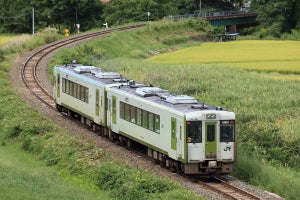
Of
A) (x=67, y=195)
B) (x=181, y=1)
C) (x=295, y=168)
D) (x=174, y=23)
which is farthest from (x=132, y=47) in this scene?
(x=67, y=195)

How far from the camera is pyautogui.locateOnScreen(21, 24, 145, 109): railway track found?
45406 millimetres

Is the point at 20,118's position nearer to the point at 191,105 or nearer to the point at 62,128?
the point at 62,128

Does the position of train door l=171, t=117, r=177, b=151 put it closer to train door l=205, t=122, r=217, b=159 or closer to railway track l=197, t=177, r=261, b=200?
train door l=205, t=122, r=217, b=159

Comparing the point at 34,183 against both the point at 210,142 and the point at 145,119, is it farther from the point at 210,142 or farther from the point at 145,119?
the point at 145,119

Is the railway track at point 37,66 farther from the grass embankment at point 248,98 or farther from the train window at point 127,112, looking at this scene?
the train window at point 127,112

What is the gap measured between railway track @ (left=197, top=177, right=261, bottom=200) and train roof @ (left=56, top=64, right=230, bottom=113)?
95.5 inches

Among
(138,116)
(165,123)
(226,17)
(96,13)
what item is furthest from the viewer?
(226,17)

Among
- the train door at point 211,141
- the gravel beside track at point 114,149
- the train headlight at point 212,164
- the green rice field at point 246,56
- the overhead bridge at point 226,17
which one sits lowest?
the gravel beside track at point 114,149

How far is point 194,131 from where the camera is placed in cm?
2645

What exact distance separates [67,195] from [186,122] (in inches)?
Answer: 199

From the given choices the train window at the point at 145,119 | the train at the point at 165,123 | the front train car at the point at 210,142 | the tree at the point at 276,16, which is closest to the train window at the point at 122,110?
the train at the point at 165,123

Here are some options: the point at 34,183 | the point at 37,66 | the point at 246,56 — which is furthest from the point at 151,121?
the point at 246,56

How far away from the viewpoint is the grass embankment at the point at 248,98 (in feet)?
92.1

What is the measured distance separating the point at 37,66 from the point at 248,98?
21.1m
